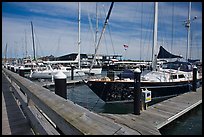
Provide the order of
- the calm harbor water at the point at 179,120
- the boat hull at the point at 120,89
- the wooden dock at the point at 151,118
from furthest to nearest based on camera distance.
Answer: the boat hull at the point at 120,89 → the calm harbor water at the point at 179,120 → the wooden dock at the point at 151,118

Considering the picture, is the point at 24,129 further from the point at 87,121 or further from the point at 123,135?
the point at 123,135

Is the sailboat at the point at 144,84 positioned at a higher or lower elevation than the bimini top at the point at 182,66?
lower

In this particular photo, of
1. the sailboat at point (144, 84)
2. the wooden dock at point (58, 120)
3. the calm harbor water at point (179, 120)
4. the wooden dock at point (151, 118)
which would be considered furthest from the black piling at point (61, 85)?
the sailboat at point (144, 84)

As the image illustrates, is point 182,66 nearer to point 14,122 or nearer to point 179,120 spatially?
point 179,120

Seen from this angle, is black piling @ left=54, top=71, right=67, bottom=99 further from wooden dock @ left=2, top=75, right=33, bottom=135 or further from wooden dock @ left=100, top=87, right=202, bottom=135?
wooden dock @ left=100, top=87, right=202, bottom=135

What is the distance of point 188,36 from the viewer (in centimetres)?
2495

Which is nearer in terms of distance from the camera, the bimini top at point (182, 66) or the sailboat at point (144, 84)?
the sailboat at point (144, 84)

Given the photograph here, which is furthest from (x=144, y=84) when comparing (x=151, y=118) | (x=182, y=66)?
(x=182, y=66)

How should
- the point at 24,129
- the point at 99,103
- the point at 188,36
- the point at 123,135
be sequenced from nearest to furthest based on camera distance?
the point at 123,135 < the point at 24,129 < the point at 99,103 < the point at 188,36

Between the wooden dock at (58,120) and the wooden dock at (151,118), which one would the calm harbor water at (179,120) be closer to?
the wooden dock at (151,118)

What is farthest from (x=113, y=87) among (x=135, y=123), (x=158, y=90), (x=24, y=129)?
(x=24, y=129)

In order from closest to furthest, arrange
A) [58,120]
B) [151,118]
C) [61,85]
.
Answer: [58,120]
[61,85]
[151,118]

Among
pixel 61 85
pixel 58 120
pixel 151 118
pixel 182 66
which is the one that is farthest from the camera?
pixel 182 66

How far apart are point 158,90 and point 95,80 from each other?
468 centimetres
